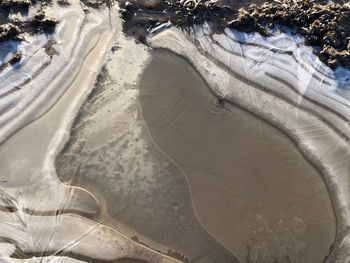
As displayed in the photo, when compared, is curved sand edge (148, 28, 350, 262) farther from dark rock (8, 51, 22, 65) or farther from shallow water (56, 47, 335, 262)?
dark rock (8, 51, 22, 65)

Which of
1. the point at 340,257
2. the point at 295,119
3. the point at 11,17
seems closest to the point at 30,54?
the point at 11,17

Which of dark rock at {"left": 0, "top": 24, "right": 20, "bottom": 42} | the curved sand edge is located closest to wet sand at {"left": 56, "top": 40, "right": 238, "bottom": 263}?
the curved sand edge

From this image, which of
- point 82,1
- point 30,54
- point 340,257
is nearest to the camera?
point 340,257

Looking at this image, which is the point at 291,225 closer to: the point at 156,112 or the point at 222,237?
the point at 222,237

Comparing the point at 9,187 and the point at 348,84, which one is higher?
the point at 348,84

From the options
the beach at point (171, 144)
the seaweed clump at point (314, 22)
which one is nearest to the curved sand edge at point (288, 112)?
the beach at point (171, 144)

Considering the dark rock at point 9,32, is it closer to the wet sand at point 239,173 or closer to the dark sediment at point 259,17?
the dark sediment at point 259,17
